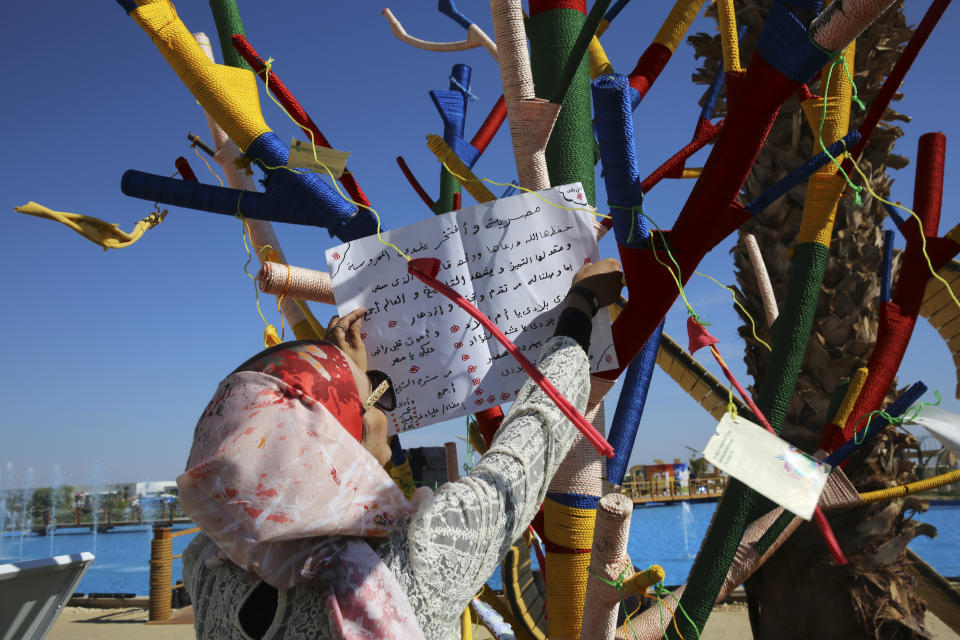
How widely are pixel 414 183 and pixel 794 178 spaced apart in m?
1.00

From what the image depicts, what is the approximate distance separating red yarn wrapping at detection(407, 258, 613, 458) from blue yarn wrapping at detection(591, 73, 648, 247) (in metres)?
0.30

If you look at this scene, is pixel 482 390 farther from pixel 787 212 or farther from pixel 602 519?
pixel 787 212

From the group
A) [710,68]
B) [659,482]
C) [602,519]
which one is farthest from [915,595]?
[659,482]

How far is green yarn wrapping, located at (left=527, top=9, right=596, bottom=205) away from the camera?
1.41m

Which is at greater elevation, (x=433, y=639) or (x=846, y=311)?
(x=846, y=311)

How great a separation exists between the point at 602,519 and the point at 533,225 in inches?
24.6

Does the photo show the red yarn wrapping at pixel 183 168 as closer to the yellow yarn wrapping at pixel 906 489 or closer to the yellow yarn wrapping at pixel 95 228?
the yellow yarn wrapping at pixel 95 228

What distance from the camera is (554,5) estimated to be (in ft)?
4.65

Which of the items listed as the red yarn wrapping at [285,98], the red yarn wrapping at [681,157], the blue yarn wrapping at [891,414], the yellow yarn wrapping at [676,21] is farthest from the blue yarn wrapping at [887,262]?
the red yarn wrapping at [285,98]

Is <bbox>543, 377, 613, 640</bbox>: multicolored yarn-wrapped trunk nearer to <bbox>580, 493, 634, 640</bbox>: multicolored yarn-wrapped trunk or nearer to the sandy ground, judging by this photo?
<bbox>580, 493, 634, 640</bbox>: multicolored yarn-wrapped trunk

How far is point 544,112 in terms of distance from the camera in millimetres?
1243

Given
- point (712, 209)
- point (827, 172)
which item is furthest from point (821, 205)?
point (712, 209)

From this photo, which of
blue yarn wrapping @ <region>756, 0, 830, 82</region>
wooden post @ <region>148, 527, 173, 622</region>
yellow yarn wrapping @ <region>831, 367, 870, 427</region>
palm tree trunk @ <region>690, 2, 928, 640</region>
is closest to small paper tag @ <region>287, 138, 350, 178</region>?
blue yarn wrapping @ <region>756, 0, 830, 82</region>

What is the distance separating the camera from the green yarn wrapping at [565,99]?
55.4 inches
